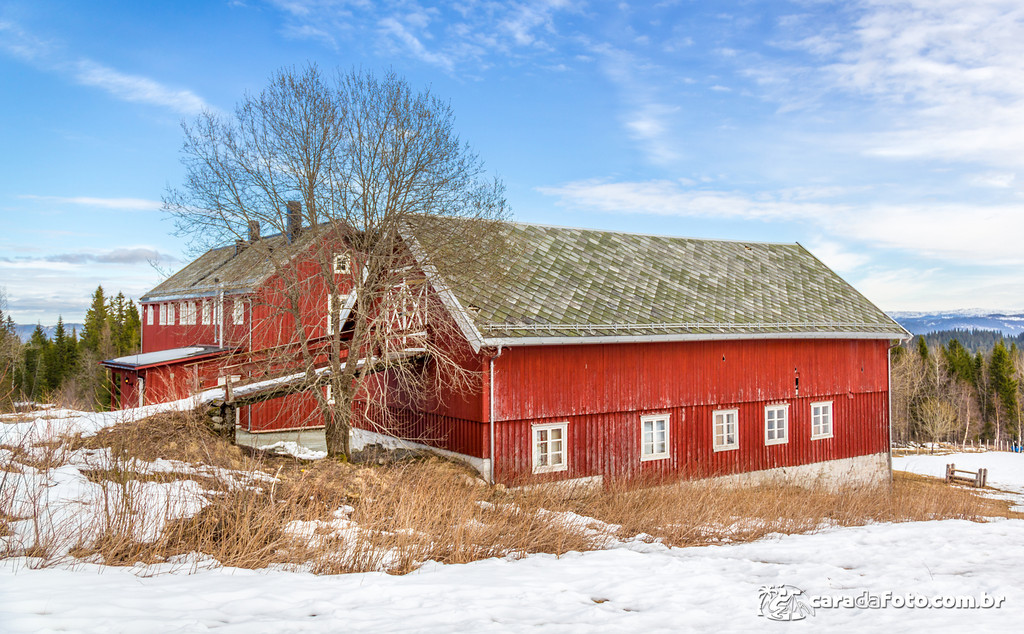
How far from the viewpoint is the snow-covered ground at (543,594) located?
466 cm

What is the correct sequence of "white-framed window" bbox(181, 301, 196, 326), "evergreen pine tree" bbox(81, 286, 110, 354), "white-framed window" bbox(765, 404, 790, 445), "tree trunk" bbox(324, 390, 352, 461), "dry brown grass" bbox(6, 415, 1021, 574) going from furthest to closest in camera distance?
Result: "evergreen pine tree" bbox(81, 286, 110, 354)
"white-framed window" bbox(181, 301, 196, 326)
"white-framed window" bbox(765, 404, 790, 445)
"tree trunk" bbox(324, 390, 352, 461)
"dry brown grass" bbox(6, 415, 1021, 574)

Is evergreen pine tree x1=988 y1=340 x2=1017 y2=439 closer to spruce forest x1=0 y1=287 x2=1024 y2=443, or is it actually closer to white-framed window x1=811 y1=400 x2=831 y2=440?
spruce forest x1=0 y1=287 x2=1024 y2=443

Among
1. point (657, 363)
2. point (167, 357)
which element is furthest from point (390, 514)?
point (167, 357)

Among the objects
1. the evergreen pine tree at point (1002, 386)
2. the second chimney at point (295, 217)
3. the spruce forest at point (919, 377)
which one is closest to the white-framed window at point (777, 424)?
the second chimney at point (295, 217)

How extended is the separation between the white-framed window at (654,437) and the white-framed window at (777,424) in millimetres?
3391

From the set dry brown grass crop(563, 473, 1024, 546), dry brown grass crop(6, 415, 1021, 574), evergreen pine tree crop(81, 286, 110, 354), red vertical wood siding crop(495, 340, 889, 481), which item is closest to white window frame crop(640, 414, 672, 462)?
red vertical wood siding crop(495, 340, 889, 481)

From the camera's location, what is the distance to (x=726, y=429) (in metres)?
16.2

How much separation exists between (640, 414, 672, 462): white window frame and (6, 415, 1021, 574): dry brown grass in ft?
4.79

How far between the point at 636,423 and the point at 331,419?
6857 mm

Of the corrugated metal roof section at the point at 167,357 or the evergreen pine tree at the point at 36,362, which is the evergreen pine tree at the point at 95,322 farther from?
the corrugated metal roof section at the point at 167,357

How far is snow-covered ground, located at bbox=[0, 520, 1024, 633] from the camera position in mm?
4656

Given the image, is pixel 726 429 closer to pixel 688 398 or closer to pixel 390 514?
pixel 688 398

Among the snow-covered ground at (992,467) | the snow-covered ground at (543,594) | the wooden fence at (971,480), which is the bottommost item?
the snow-covered ground at (992,467)

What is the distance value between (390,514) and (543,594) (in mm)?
2973
